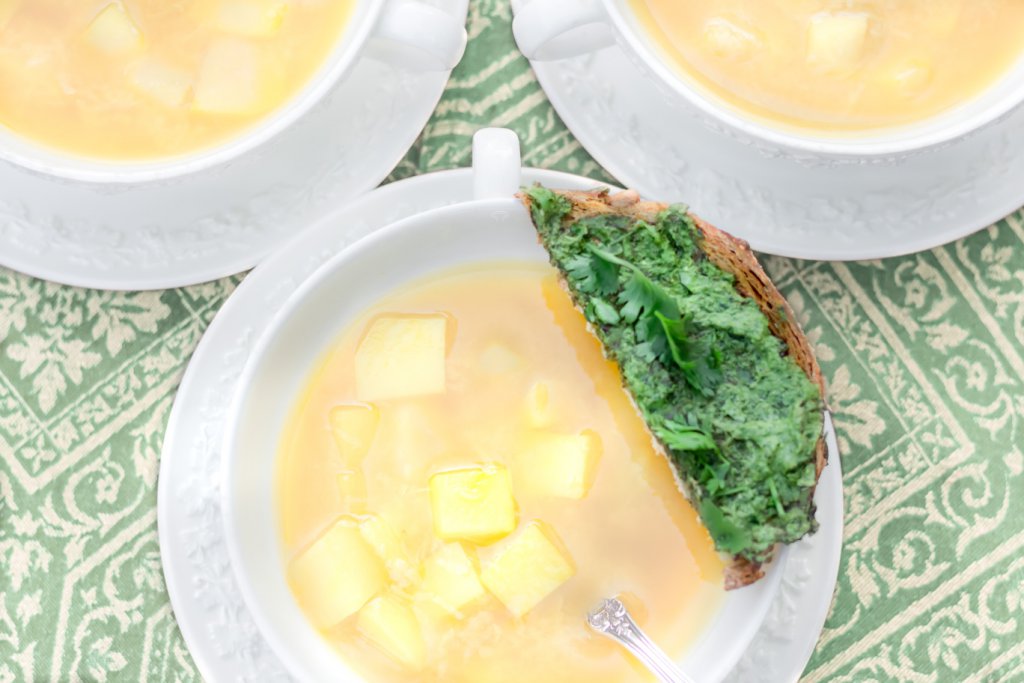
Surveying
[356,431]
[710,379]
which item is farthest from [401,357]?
[710,379]

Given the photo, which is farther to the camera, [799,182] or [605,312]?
[799,182]

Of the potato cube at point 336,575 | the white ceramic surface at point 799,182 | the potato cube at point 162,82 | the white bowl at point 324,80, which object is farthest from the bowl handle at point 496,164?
the potato cube at point 336,575

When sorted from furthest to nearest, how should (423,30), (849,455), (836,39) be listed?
(849,455) → (836,39) → (423,30)

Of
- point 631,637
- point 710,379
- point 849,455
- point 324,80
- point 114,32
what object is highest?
point 114,32

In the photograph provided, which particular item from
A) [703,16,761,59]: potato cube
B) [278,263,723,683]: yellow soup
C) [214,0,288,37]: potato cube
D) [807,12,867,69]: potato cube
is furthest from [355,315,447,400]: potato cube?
[807,12,867,69]: potato cube

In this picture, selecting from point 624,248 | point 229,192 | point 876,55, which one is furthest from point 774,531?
point 229,192

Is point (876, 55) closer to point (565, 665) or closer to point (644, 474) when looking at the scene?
point (644, 474)

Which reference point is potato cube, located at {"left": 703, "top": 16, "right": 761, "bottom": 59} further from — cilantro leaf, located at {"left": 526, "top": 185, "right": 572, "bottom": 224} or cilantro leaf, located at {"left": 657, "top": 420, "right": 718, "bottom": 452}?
cilantro leaf, located at {"left": 657, "top": 420, "right": 718, "bottom": 452}

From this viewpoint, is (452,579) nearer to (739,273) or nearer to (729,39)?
(739,273)
